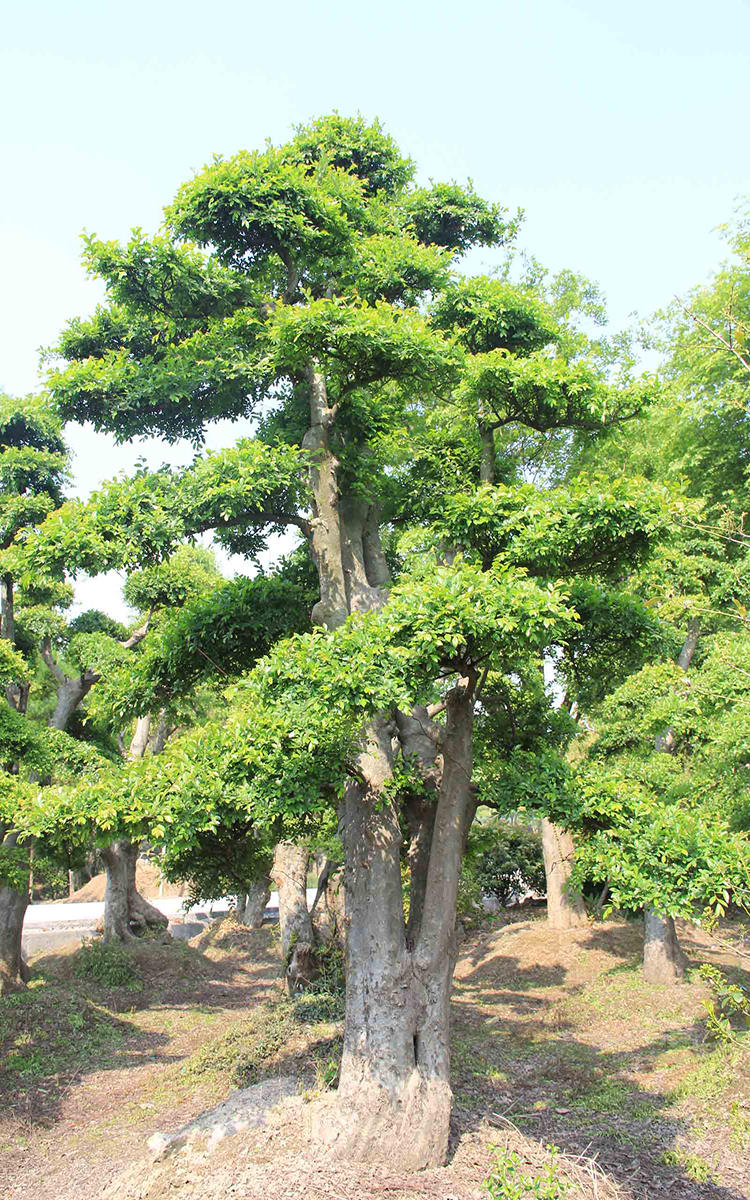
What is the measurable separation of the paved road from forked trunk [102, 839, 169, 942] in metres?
1.56

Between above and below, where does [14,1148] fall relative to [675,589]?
below

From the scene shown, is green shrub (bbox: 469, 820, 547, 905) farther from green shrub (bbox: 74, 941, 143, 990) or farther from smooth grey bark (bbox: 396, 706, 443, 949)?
smooth grey bark (bbox: 396, 706, 443, 949)

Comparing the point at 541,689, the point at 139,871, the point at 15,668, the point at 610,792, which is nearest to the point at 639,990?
the point at 541,689

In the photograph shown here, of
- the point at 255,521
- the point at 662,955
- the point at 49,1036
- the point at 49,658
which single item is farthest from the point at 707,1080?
the point at 49,658

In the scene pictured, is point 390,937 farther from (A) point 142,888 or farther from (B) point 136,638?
(A) point 142,888

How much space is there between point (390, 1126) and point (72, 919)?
23089 mm

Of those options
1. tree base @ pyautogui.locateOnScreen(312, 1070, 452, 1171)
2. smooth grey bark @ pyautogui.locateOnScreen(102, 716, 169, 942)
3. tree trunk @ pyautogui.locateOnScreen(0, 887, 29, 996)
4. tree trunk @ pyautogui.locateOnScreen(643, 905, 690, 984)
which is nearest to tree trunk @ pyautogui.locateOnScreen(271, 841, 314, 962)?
tree trunk @ pyautogui.locateOnScreen(0, 887, 29, 996)

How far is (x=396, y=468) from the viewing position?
11406 millimetres

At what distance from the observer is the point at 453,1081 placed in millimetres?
10117

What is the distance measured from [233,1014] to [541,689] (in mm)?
9806

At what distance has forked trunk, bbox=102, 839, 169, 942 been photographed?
64.7 ft

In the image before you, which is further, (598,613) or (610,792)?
(598,613)

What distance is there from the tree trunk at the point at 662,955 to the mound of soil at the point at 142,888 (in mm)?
20471

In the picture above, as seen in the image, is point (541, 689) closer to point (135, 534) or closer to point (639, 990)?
point (135, 534)
